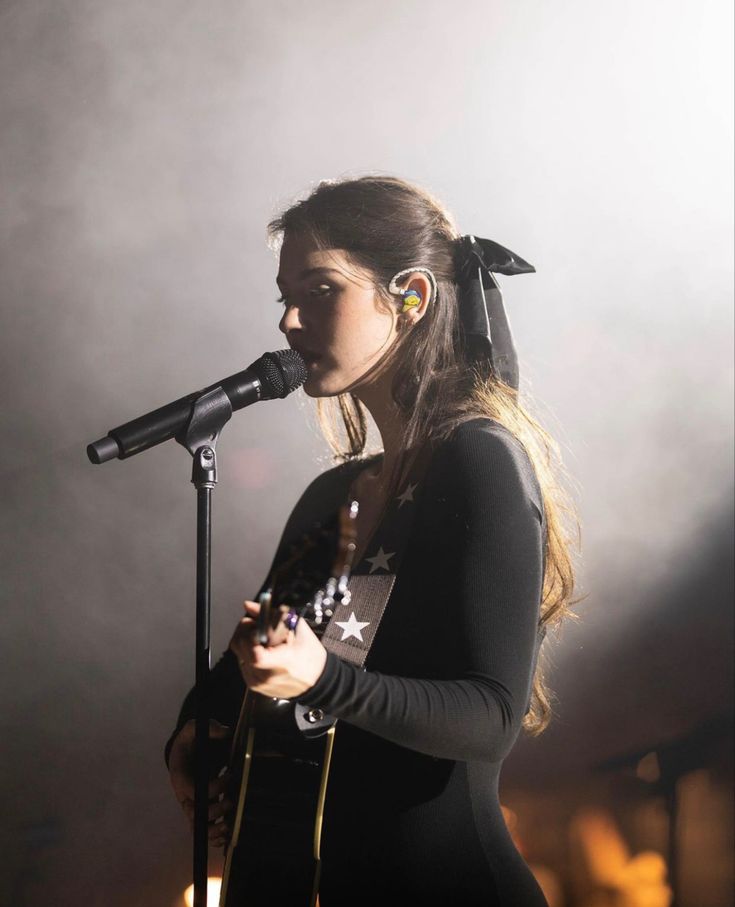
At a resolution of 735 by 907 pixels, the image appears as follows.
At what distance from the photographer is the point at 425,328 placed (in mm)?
1399

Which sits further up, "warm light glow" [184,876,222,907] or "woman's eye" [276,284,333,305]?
"woman's eye" [276,284,333,305]

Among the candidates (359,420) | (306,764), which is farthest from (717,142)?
(306,764)

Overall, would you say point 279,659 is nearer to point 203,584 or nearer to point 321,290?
point 203,584

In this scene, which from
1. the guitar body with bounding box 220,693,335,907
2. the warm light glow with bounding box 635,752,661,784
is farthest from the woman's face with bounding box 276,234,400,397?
the warm light glow with bounding box 635,752,661,784

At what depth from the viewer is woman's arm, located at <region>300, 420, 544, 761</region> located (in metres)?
0.93

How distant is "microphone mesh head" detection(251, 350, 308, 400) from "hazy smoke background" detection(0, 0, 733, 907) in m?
0.82

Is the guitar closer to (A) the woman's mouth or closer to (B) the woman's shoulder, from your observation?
(B) the woman's shoulder

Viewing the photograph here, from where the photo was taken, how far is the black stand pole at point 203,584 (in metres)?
Answer: 1.08

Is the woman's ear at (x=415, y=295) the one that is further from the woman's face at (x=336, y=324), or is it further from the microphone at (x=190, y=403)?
the microphone at (x=190, y=403)

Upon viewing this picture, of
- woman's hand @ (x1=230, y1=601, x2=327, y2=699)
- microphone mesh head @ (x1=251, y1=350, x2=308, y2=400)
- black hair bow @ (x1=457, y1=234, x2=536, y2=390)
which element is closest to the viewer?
woman's hand @ (x1=230, y1=601, x2=327, y2=699)

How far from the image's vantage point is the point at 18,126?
2.03 m

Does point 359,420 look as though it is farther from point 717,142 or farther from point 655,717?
point 717,142

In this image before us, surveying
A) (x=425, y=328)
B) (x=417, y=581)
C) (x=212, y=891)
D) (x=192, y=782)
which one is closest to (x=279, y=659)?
(x=417, y=581)

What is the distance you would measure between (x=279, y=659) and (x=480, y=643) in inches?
11.2
